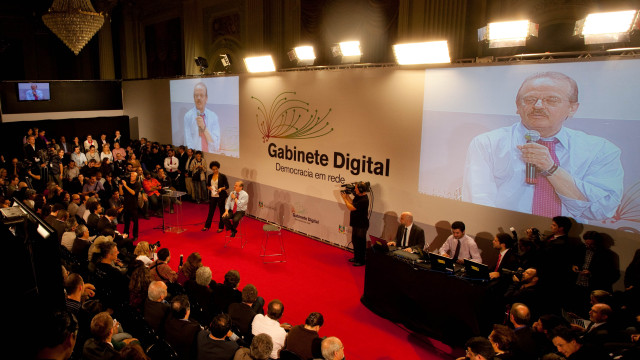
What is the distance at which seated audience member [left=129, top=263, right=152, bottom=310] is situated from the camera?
4.59 meters

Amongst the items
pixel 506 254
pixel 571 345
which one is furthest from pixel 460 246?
pixel 571 345

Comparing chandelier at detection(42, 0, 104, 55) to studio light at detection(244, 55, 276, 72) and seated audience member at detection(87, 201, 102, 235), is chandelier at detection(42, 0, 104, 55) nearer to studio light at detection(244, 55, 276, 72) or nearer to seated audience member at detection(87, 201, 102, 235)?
seated audience member at detection(87, 201, 102, 235)

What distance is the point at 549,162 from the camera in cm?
559

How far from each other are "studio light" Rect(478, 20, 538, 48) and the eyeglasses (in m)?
0.72

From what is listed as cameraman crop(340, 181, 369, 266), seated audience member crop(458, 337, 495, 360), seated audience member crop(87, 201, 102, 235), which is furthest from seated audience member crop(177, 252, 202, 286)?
seated audience member crop(458, 337, 495, 360)

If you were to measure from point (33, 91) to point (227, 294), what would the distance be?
496 inches

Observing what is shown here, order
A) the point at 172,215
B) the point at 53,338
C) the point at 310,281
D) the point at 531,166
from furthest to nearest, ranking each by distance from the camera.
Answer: the point at 172,215
the point at 310,281
the point at 531,166
the point at 53,338

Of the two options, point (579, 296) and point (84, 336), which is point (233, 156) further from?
point (579, 296)

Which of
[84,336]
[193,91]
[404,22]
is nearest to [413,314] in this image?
[84,336]

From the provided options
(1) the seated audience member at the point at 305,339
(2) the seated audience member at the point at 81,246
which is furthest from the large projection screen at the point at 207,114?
(1) the seated audience member at the point at 305,339

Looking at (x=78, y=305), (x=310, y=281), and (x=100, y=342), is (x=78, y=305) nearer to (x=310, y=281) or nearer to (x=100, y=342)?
(x=100, y=342)

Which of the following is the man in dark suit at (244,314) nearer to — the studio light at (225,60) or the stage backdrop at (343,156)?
the stage backdrop at (343,156)

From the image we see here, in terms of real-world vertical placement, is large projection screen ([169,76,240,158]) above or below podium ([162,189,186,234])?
above

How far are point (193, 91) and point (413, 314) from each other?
8.99 m
